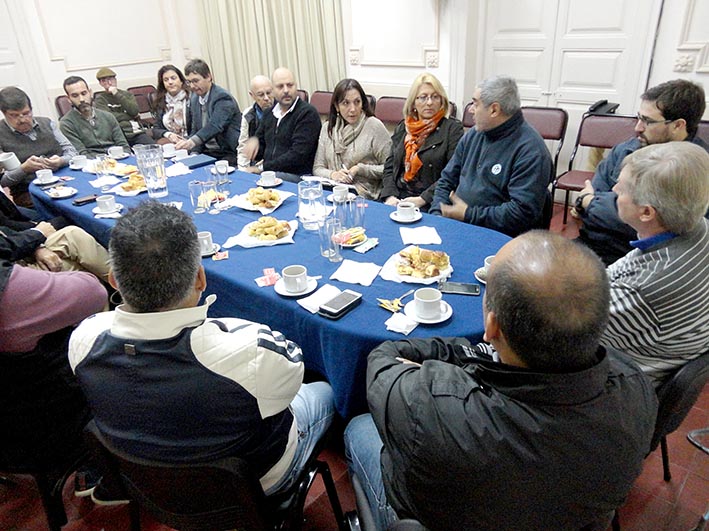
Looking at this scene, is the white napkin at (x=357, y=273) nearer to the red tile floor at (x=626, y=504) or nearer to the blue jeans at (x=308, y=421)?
the blue jeans at (x=308, y=421)

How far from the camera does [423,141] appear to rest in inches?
114

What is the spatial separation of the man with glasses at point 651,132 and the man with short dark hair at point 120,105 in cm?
433

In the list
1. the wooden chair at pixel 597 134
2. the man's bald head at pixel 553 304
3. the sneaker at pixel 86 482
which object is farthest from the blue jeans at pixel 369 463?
the wooden chair at pixel 597 134

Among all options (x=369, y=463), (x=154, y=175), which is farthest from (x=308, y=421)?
(x=154, y=175)

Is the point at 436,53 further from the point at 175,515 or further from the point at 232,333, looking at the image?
the point at 175,515

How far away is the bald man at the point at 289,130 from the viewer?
3494mm

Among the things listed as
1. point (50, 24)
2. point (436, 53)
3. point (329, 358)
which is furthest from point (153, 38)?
point (329, 358)

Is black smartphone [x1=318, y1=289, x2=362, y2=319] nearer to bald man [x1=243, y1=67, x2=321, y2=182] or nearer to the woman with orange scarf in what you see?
the woman with orange scarf

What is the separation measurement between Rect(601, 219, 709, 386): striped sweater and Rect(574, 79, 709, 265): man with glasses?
81 centimetres

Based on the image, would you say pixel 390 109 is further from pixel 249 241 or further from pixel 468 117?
pixel 249 241

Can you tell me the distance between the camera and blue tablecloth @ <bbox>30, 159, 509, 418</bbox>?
56.2 inches

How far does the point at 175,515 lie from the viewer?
112 centimetres

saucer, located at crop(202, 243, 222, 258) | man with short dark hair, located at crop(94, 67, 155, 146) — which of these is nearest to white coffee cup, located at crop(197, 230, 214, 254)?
saucer, located at crop(202, 243, 222, 258)

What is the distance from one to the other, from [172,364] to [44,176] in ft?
8.85
